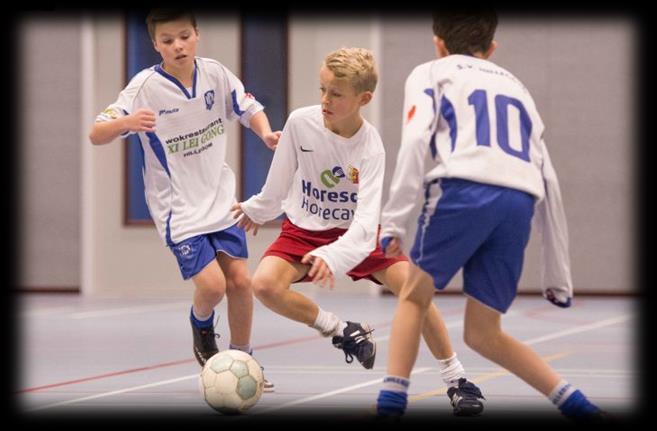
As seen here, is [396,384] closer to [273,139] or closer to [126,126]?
[273,139]

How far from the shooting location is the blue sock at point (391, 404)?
401cm

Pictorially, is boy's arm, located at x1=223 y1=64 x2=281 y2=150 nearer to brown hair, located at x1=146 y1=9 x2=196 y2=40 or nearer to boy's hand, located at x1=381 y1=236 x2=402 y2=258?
brown hair, located at x1=146 y1=9 x2=196 y2=40

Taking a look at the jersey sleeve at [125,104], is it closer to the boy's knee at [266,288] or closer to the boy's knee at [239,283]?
the boy's knee at [239,283]

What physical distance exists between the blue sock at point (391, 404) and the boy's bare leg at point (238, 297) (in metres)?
1.54

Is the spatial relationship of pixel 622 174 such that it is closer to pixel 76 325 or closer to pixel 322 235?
pixel 76 325

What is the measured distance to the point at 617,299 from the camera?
12445mm

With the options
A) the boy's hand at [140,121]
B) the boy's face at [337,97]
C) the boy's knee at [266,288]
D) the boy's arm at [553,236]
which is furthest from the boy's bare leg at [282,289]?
the boy's arm at [553,236]

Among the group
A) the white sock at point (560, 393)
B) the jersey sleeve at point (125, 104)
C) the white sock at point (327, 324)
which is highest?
the jersey sleeve at point (125, 104)

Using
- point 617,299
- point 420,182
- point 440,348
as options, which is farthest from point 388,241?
point 617,299

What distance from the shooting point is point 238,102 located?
18.7 feet

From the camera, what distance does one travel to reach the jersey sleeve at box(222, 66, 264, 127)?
5.70m

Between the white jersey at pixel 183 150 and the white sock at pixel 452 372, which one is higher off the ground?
the white jersey at pixel 183 150

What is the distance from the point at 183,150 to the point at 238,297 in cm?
78
